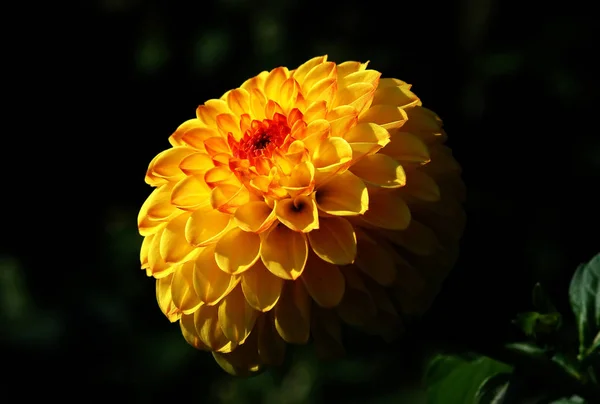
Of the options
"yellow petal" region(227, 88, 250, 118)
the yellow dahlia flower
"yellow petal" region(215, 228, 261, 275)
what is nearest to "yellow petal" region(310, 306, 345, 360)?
the yellow dahlia flower

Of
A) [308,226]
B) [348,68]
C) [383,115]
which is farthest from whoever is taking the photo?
[348,68]

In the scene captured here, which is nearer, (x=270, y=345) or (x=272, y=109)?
(x=270, y=345)

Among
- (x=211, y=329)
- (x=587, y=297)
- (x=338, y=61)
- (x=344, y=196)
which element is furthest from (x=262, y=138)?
(x=338, y=61)

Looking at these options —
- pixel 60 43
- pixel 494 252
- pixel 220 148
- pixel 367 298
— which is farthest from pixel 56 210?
pixel 367 298

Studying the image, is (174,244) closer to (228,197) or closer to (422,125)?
(228,197)

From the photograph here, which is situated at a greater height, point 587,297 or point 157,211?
point 157,211

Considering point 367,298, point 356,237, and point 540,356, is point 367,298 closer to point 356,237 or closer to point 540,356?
point 356,237

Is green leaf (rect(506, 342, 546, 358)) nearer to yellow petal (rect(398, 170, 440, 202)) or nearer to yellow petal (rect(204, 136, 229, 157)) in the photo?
yellow petal (rect(398, 170, 440, 202))
